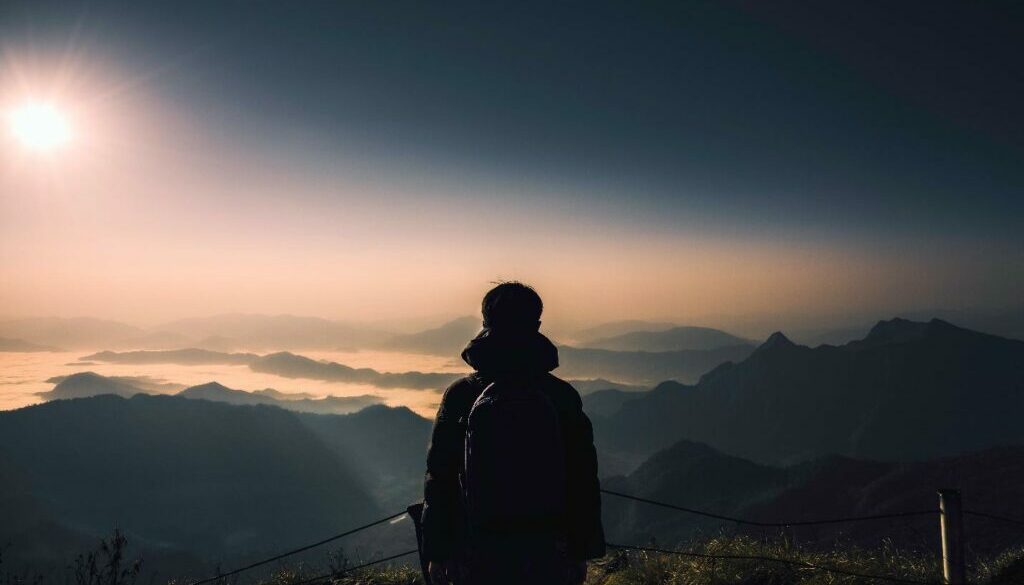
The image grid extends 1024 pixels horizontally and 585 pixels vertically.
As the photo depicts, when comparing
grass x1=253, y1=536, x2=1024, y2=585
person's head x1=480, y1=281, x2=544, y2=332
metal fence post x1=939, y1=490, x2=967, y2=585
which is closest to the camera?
person's head x1=480, y1=281, x2=544, y2=332

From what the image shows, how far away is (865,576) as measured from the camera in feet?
23.6

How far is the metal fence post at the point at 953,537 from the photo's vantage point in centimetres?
617

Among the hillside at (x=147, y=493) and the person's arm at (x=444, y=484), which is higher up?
the person's arm at (x=444, y=484)

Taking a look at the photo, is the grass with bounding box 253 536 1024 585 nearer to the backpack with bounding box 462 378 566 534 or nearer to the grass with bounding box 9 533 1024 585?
the grass with bounding box 9 533 1024 585

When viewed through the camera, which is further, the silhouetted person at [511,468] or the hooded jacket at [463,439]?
the hooded jacket at [463,439]

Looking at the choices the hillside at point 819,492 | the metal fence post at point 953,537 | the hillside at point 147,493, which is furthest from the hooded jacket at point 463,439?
the hillside at point 147,493

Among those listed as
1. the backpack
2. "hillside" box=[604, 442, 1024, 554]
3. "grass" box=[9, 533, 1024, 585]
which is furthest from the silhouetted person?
"hillside" box=[604, 442, 1024, 554]

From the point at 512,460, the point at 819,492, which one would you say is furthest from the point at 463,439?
the point at 819,492

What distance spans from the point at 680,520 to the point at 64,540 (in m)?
128

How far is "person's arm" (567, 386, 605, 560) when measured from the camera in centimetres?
400

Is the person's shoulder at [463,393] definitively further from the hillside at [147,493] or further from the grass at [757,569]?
the hillside at [147,493]

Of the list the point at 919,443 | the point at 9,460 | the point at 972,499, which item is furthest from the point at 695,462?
the point at 9,460

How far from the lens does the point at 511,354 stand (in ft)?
13.0

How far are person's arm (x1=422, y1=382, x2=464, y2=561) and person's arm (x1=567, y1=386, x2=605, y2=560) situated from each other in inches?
29.2
